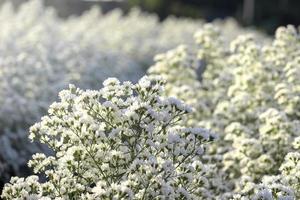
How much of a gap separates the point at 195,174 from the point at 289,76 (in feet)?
12.8

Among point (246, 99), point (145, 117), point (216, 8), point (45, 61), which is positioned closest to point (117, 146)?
point (145, 117)

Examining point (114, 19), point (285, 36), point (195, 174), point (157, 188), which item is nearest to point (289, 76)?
point (285, 36)

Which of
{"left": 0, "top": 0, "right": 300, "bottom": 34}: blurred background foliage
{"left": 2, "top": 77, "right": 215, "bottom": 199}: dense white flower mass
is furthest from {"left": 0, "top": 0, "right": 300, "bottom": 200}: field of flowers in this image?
{"left": 0, "top": 0, "right": 300, "bottom": 34}: blurred background foliage

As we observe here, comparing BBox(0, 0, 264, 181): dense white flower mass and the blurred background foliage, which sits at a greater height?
the blurred background foliage

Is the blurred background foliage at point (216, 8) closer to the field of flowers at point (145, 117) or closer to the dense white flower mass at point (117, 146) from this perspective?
the field of flowers at point (145, 117)

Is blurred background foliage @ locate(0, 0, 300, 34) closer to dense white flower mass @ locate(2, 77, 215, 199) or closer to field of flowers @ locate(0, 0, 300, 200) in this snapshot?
field of flowers @ locate(0, 0, 300, 200)

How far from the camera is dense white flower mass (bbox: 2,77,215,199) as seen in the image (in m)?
6.15

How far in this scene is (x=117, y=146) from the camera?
6.37 metres

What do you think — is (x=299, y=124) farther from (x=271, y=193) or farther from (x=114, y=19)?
(x=114, y=19)

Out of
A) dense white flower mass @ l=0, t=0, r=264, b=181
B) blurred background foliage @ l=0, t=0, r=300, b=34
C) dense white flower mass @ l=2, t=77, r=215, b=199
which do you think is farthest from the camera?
blurred background foliage @ l=0, t=0, r=300, b=34

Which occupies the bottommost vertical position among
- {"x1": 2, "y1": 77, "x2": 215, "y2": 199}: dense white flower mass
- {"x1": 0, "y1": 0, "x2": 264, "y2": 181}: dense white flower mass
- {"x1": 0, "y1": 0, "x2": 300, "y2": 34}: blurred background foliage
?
{"x1": 2, "y1": 77, "x2": 215, "y2": 199}: dense white flower mass

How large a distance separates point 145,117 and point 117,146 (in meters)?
0.39

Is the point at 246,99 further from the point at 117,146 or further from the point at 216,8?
the point at 216,8

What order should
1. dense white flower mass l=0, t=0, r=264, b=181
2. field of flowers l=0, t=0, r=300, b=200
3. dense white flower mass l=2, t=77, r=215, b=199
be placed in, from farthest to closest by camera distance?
dense white flower mass l=0, t=0, r=264, b=181 → field of flowers l=0, t=0, r=300, b=200 → dense white flower mass l=2, t=77, r=215, b=199
